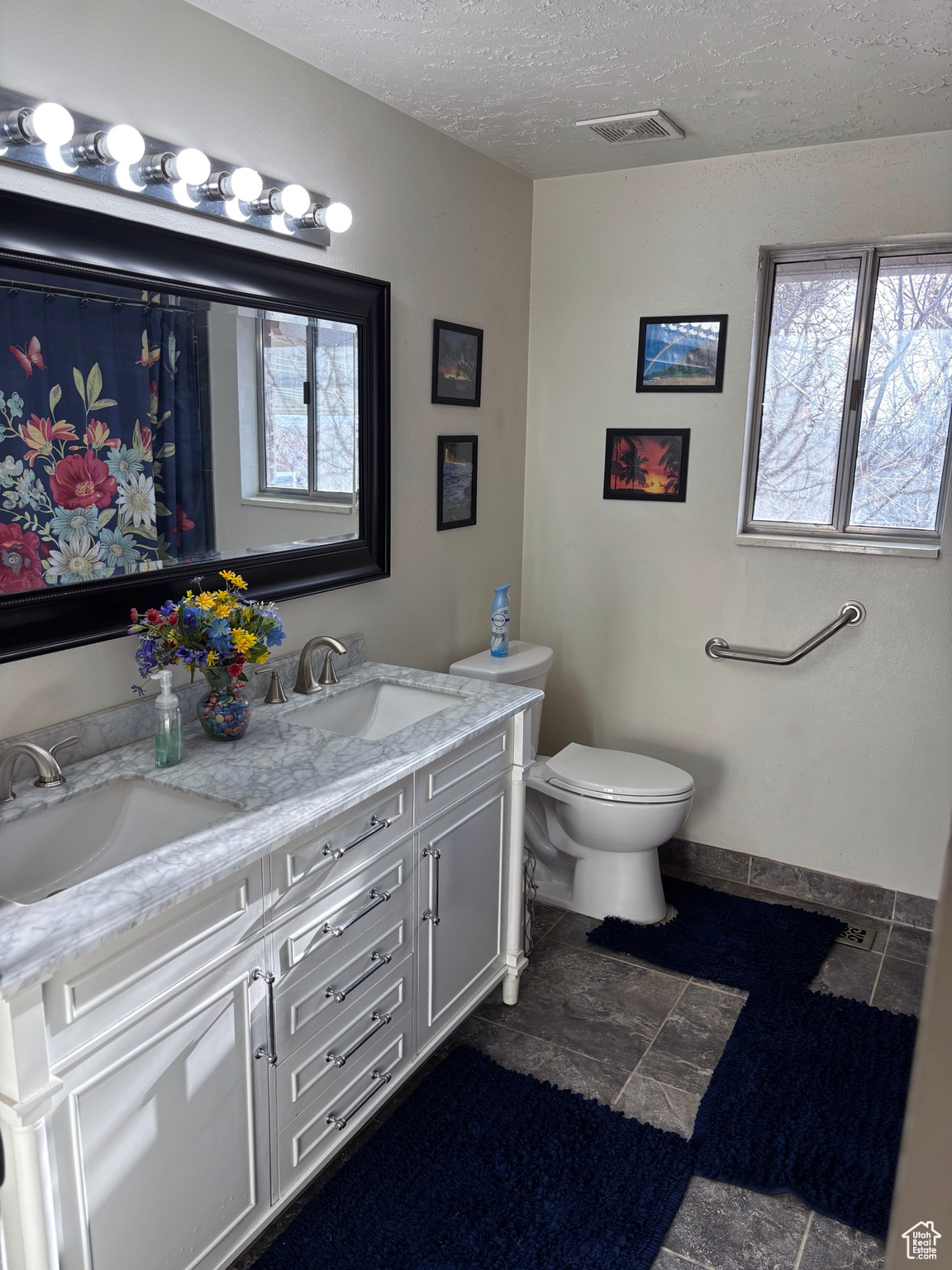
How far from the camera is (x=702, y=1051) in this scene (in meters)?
2.38

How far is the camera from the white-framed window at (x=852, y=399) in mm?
2826

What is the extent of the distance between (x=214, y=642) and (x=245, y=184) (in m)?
0.96

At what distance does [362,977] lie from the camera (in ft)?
6.16

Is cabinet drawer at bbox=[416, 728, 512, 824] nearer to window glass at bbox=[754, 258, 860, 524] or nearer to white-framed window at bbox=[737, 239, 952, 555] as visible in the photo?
white-framed window at bbox=[737, 239, 952, 555]

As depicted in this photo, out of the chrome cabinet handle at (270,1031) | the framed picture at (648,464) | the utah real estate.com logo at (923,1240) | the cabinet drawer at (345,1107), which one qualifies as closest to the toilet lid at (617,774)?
the framed picture at (648,464)

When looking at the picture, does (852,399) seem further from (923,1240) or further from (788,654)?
(923,1240)

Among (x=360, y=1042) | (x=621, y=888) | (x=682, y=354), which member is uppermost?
(x=682, y=354)

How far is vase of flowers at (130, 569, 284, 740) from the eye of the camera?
1.84m

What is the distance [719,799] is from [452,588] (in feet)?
3.86

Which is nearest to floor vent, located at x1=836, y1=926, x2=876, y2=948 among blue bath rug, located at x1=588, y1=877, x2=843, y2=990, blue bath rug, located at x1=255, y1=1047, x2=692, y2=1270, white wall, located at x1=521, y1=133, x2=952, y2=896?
blue bath rug, located at x1=588, y1=877, x2=843, y2=990

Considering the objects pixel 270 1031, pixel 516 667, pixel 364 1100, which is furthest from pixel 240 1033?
pixel 516 667

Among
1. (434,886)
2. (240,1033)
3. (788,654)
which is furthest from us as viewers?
(788,654)

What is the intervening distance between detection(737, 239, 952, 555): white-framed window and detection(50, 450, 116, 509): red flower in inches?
79.0

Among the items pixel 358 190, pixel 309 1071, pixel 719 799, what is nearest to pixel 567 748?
pixel 719 799
